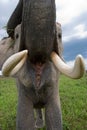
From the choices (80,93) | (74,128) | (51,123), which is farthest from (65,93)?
(51,123)

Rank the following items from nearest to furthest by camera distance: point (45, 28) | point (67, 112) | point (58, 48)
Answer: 1. point (45, 28)
2. point (58, 48)
3. point (67, 112)

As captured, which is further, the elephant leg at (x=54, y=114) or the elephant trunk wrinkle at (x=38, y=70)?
the elephant leg at (x=54, y=114)

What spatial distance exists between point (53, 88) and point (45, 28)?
0.78m

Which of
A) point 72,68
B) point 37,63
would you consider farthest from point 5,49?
point 72,68

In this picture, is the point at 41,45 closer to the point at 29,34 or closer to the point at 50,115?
the point at 29,34

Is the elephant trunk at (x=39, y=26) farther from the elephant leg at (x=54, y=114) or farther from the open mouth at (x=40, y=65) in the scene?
the elephant leg at (x=54, y=114)

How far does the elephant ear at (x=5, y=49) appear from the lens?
4.88 m

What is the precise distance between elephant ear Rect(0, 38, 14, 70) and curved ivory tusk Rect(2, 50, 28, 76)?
818mm

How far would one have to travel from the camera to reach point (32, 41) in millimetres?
4027

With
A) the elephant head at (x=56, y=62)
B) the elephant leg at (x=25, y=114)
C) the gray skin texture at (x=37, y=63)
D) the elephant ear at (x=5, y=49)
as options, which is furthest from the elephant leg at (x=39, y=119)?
the elephant head at (x=56, y=62)

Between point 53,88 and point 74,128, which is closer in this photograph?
point 53,88

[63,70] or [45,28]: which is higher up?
[45,28]

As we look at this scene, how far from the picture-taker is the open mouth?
3771 millimetres

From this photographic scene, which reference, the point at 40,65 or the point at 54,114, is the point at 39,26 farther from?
the point at 54,114
